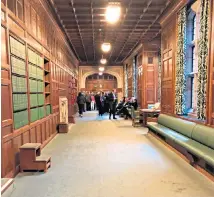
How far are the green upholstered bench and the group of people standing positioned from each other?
18.3ft

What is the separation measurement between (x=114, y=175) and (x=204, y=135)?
172 centimetres

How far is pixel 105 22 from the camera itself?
22.2 ft

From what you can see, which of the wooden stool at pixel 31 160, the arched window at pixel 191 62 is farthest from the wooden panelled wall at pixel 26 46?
the arched window at pixel 191 62

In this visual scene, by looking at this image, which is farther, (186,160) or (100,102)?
(100,102)

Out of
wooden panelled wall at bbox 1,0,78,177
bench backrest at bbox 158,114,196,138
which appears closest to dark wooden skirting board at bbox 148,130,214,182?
bench backrest at bbox 158,114,196,138

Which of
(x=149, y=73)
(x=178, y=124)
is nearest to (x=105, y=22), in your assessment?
(x=149, y=73)

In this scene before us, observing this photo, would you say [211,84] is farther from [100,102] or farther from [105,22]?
[100,102]

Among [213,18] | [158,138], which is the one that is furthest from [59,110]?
[213,18]

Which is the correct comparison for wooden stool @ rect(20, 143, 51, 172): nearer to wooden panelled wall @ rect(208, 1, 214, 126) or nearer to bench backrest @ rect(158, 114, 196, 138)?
bench backrest @ rect(158, 114, 196, 138)

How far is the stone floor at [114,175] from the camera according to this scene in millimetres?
2775

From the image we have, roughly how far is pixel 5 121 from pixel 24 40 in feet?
5.23

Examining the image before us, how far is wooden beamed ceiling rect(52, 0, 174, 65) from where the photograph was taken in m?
5.38

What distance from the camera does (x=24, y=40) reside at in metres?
3.71

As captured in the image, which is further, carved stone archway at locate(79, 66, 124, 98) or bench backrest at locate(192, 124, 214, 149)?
carved stone archway at locate(79, 66, 124, 98)
